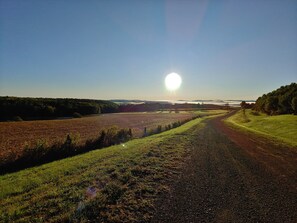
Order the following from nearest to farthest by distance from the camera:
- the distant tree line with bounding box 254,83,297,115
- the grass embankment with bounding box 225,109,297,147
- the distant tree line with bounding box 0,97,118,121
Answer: the grass embankment with bounding box 225,109,297,147
the distant tree line with bounding box 254,83,297,115
the distant tree line with bounding box 0,97,118,121

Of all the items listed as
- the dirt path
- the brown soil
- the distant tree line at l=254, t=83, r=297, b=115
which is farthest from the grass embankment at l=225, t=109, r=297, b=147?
the brown soil

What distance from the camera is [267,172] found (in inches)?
359

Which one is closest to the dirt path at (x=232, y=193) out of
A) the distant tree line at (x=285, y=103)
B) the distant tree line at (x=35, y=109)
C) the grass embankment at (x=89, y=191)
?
the grass embankment at (x=89, y=191)

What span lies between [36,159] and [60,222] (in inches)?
402

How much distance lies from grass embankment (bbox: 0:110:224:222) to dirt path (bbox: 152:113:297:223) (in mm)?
646

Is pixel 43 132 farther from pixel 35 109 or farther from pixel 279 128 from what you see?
pixel 35 109

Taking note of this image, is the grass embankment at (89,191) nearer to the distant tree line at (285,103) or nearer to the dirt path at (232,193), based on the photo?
the dirt path at (232,193)

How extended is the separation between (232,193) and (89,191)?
4.84 meters

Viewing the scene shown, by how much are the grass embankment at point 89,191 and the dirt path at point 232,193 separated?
2.12ft

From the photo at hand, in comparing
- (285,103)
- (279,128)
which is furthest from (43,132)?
(285,103)

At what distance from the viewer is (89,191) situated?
7.03m

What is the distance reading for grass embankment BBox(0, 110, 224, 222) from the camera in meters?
5.45

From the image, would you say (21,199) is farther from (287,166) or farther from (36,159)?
(287,166)

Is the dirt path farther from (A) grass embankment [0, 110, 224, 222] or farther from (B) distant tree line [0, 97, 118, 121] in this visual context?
(B) distant tree line [0, 97, 118, 121]
